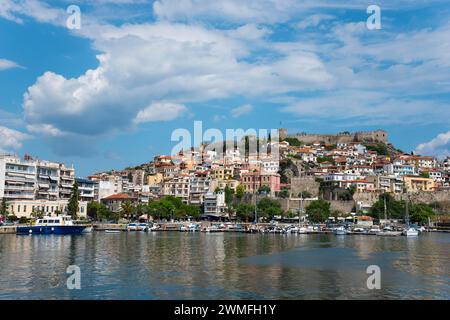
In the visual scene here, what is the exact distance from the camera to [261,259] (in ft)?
99.4

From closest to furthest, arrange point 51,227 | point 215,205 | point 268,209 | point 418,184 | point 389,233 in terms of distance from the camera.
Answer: point 51,227 → point 389,233 → point 268,209 → point 215,205 → point 418,184

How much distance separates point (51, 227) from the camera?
5191 centimetres

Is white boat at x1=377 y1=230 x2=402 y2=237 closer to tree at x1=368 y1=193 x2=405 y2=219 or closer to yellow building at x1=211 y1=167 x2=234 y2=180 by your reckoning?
tree at x1=368 y1=193 x2=405 y2=219

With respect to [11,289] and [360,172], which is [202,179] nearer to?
[360,172]

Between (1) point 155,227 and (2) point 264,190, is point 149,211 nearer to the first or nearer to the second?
(1) point 155,227

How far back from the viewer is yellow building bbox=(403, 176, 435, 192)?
95062 millimetres

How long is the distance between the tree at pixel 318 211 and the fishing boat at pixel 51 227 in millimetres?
37184

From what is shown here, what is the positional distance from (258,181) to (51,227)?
4621cm

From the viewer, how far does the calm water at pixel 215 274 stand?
18891mm

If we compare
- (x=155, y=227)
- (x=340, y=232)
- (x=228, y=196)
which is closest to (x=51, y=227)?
(x=155, y=227)

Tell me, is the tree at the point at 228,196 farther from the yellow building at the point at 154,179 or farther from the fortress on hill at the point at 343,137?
the fortress on hill at the point at 343,137

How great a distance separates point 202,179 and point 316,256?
59.4m

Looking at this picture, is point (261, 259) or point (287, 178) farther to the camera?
point (287, 178)
